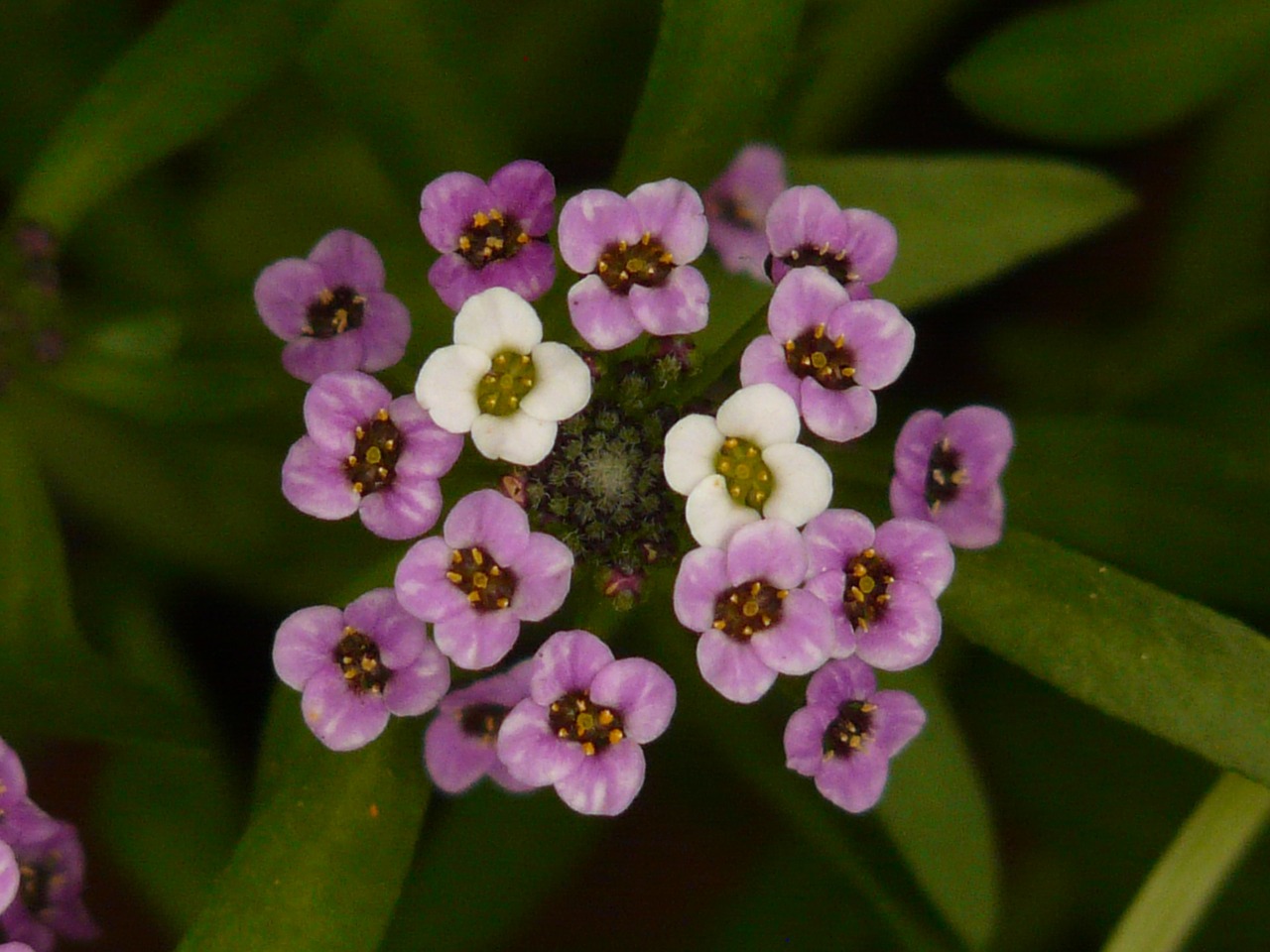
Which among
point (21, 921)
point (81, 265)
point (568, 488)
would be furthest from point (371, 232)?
point (21, 921)

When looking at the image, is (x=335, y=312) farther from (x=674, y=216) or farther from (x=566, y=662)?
(x=566, y=662)

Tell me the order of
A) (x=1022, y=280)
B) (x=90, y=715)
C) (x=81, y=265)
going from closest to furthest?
(x=90, y=715) → (x=81, y=265) → (x=1022, y=280)

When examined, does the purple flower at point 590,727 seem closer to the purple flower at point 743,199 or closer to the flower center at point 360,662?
the flower center at point 360,662

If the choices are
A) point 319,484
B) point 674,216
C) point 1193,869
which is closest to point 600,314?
point 674,216

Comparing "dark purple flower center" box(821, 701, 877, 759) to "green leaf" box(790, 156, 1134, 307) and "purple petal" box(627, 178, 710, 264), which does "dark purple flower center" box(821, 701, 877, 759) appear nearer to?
"purple petal" box(627, 178, 710, 264)

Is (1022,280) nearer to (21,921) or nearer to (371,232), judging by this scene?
(371,232)

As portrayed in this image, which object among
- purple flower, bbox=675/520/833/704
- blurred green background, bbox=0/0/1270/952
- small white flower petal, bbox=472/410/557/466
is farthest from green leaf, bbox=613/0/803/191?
purple flower, bbox=675/520/833/704
